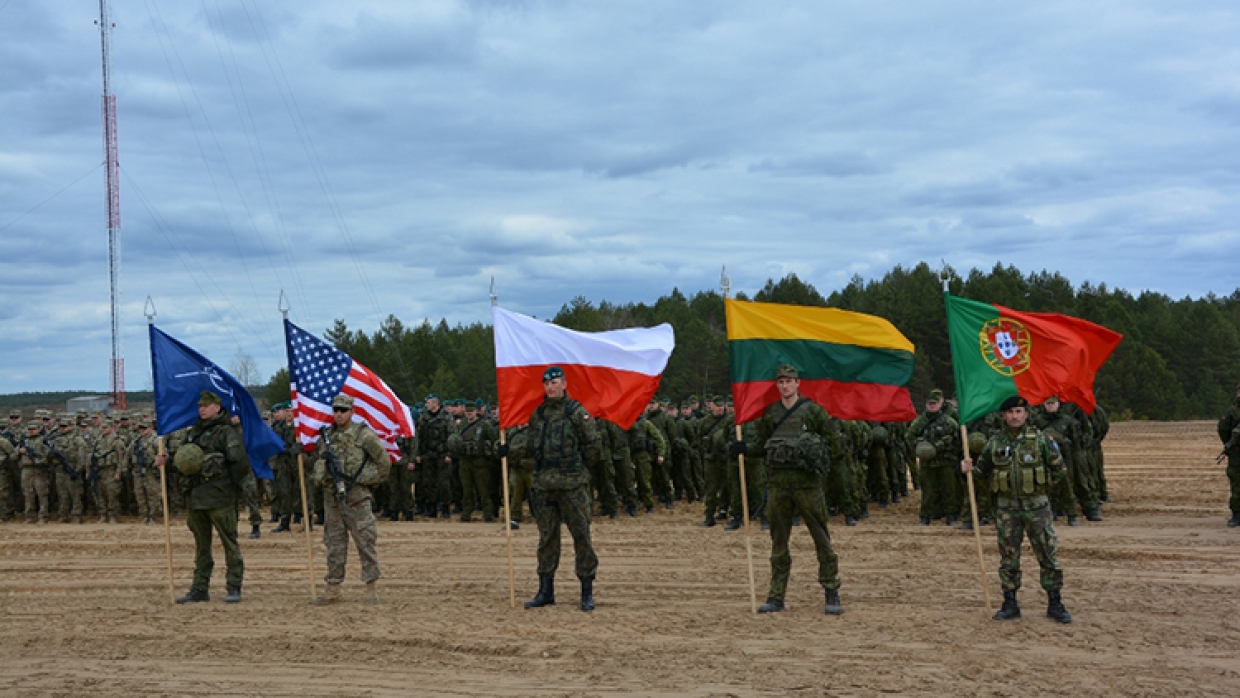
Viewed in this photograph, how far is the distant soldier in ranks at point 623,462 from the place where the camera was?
19.2 metres

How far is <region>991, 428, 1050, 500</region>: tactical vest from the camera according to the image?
941 centimetres

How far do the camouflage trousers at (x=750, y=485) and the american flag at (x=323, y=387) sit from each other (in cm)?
668

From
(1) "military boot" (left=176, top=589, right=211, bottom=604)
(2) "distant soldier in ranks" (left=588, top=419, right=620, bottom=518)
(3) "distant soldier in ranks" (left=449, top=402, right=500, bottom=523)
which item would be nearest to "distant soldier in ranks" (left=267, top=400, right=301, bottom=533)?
(3) "distant soldier in ranks" (left=449, top=402, right=500, bottom=523)

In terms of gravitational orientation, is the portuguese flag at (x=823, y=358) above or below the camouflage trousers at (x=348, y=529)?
above

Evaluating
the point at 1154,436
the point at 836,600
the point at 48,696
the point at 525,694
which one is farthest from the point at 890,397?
the point at 1154,436

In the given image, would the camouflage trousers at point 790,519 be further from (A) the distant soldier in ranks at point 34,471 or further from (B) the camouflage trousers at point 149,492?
(A) the distant soldier in ranks at point 34,471

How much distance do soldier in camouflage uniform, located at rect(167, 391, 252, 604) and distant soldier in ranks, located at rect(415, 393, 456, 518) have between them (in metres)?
8.36

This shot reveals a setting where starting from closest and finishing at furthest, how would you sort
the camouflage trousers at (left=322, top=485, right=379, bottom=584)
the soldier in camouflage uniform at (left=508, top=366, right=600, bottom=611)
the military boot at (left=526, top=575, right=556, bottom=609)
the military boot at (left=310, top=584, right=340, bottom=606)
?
the soldier in camouflage uniform at (left=508, top=366, right=600, bottom=611)
the military boot at (left=526, top=575, right=556, bottom=609)
the camouflage trousers at (left=322, top=485, right=379, bottom=584)
the military boot at (left=310, top=584, right=340, bottom=606)

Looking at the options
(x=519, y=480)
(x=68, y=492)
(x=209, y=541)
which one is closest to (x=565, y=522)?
(x=209, y=541)

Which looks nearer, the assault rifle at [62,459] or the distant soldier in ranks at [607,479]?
the distant soldier in ranks at [607,479]

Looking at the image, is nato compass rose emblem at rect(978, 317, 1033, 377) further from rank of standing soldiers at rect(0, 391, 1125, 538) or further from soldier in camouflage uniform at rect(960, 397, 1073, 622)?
rank of standing soldiers at rect(0, 391, 1125, 538)

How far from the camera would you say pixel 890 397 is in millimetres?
10672

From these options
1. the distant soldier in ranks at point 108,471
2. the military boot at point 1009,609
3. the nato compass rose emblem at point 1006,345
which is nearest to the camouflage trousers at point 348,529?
the military boot at point 1009,609

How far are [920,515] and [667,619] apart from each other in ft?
26.8
